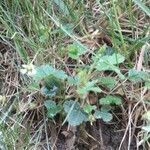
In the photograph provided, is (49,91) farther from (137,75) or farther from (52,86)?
(137,75)

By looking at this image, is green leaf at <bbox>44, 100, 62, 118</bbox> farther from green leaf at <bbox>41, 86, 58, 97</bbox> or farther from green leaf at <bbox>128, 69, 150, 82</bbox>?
green leaf at <bbox>128, 69, 150, 82</bbox>

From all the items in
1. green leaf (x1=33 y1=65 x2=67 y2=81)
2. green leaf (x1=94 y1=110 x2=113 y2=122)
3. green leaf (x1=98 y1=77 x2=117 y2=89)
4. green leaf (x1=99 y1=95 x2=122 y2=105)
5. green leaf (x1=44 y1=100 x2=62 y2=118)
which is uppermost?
green leaf (x1=33 y1=65 x2=67 y2=81)

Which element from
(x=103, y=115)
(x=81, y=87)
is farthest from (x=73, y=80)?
(x=103, y=115)

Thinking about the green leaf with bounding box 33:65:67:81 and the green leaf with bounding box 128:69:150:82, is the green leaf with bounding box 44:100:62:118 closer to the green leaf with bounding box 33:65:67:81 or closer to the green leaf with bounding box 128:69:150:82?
the green leaf with bounding box 33:65:67:81

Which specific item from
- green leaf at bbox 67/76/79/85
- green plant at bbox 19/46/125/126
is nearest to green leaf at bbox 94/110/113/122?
green plant at bbox 19/46/125/126

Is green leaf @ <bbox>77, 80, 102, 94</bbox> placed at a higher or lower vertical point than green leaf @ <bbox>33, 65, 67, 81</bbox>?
lower

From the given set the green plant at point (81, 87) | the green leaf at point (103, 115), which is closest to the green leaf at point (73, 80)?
the green plant at point (81, 87)

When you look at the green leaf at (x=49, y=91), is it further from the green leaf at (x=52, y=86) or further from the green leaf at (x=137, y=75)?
the green leaf at (x=137, y=75)
